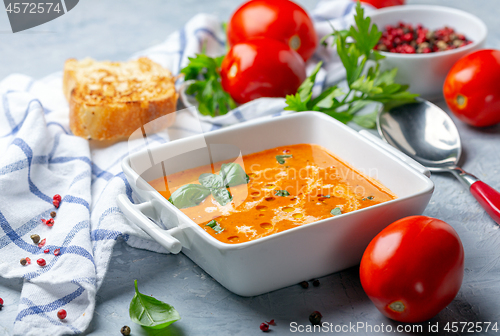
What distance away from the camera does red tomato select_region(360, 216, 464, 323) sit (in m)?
1.08

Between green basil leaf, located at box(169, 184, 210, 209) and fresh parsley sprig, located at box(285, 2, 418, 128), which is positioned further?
fresh parsley sprig, located at box(285, 2, 418, 128)

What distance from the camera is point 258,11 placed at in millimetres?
2342

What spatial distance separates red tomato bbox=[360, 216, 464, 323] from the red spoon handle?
44cm

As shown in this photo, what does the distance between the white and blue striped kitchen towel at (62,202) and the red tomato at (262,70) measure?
0.09 meters

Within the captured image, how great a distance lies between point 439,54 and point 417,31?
35 cm

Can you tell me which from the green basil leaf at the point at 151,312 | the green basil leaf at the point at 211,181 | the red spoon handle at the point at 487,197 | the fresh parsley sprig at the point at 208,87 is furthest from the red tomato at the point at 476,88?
the green basil leaf at the point at 151,312

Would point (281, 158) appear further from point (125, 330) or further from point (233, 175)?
point (125, 330)

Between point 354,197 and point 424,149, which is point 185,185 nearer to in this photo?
point 354,197

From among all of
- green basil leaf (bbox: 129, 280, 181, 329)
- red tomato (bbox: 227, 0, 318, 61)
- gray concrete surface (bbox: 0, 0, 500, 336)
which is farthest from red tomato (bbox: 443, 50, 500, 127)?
green basil leaf (bbox: 129, 280, 181, 329)

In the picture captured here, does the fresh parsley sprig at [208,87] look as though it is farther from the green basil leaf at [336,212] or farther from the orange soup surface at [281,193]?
the green basil leaf at [336,212]

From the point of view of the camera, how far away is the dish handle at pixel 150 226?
1191mm

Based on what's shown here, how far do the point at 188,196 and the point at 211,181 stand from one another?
111 mm

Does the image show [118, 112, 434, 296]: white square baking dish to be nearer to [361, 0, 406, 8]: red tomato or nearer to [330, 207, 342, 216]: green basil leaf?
[330, 207, 342, 216]: green basil leaf

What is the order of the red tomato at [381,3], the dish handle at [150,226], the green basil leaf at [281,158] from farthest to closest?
the red tomato at [381,3]
the green basil leaf at [281,158]
the dish handle at [150,226]
